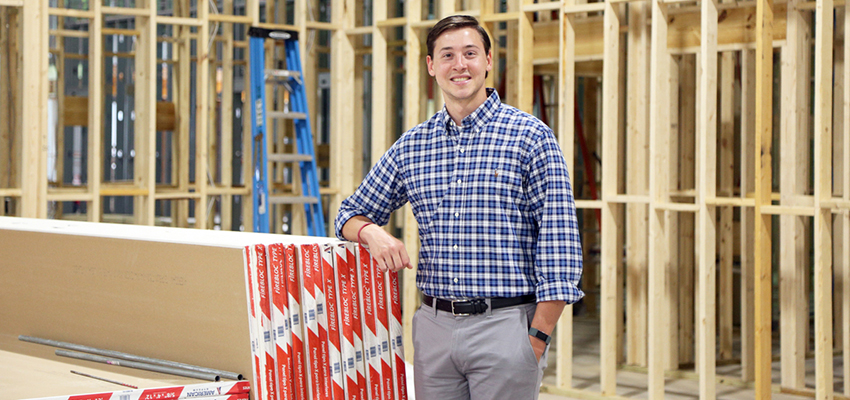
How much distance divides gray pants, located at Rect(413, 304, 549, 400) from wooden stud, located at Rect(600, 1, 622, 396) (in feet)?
9.76

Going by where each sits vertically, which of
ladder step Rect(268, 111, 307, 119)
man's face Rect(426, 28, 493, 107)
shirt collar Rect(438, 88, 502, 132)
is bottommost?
shirt collar Rect(438, 88, 502, 132)

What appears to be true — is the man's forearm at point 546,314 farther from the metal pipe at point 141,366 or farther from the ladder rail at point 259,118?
the ladder rail at point 259,118

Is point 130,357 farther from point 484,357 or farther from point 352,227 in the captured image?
point 484,357

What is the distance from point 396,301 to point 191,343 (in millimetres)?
591

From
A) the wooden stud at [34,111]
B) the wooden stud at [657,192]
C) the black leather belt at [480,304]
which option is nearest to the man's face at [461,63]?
the black leather belt at [480,304]

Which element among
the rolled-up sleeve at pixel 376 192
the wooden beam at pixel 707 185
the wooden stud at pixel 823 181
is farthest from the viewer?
the wooden beam at pixel 707 185

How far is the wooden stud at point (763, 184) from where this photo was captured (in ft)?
14.5

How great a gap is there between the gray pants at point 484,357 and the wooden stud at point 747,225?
388cm

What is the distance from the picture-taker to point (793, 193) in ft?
16.5

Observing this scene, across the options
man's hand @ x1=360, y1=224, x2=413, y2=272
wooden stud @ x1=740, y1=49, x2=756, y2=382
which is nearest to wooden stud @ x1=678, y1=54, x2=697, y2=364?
wooden stud @ x1=740, y1=49, x2=756, y2=382

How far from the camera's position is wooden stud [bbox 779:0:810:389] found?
5047 millimetres

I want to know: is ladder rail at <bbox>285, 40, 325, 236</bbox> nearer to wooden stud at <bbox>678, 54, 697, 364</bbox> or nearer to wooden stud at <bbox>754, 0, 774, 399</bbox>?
wooden stud at <bbox>678, 54, 697, 364</bbox>

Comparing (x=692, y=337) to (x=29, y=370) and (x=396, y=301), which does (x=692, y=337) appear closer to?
(x=396, y=301)

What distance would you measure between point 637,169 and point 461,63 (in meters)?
3.60
